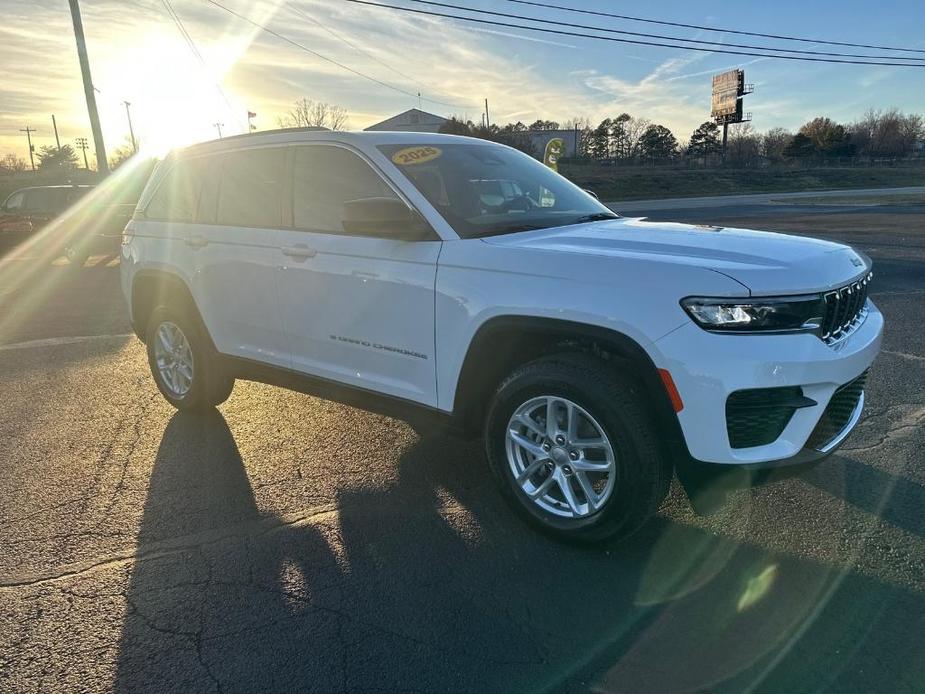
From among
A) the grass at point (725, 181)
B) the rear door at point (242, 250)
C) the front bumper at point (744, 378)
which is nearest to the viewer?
the front bumper at point (744, 378)

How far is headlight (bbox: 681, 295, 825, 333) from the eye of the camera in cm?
254

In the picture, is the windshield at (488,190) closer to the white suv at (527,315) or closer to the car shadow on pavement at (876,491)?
the white suv at (527,315)

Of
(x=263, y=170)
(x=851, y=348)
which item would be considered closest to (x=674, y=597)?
(x=851, y=348)

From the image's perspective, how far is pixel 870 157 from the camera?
254 feet

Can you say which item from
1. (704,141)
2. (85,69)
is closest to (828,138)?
(704,141)

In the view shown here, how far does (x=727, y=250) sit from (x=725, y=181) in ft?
A: 171

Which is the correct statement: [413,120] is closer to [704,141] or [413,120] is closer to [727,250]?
[704,141]

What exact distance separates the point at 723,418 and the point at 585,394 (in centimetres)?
56

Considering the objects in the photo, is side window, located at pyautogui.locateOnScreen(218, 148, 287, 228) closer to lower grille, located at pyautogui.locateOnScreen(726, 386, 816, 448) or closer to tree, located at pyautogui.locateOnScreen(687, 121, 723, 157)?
Result: lower grille, located at pyautogui.locateOnScreen(726, 386, 816, 448)

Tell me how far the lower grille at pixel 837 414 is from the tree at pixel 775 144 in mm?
80313

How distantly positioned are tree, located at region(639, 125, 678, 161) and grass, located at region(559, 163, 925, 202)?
61.2ft

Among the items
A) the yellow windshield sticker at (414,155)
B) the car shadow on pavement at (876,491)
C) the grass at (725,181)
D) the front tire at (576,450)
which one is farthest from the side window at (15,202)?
the grass at (725,181)

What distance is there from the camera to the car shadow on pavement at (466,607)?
7.61 ft

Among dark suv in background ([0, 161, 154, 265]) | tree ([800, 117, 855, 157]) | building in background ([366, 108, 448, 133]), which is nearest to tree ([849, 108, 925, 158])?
tree ([800, 117, 855, 157])
